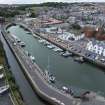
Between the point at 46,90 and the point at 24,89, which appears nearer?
the point at 46,90

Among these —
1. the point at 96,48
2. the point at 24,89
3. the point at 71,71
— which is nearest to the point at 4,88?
the point at 24,89

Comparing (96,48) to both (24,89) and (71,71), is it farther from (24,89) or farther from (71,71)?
(24,89)

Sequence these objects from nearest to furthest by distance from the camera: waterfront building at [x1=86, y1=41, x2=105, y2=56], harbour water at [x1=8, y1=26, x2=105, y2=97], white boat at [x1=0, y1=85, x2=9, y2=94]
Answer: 1. white boat at [x1=0, y1=85, x2=9, y2=94]
2. harbour water at [x1=8, y1=26, x2=105, y2=97]
3. waterfront building at [x1=86, y1=41, x2=105, y2=56]

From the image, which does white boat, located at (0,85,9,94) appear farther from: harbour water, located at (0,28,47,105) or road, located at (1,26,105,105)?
road, located at (1,26,105,105)

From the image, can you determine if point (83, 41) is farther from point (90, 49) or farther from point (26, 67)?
point (26, 67)

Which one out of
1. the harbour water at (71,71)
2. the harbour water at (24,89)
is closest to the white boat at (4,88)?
the harbour water at (24,89)

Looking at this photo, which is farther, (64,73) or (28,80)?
(64,73)

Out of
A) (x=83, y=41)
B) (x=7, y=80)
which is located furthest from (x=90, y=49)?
(x=7, y=80)

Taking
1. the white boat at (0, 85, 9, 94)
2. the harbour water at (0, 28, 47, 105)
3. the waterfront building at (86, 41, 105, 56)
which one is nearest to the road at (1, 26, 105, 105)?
the harbour water at (0, 28, 47, 105)

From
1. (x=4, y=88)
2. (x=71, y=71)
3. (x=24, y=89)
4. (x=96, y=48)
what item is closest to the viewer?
(x=4, y=88)
